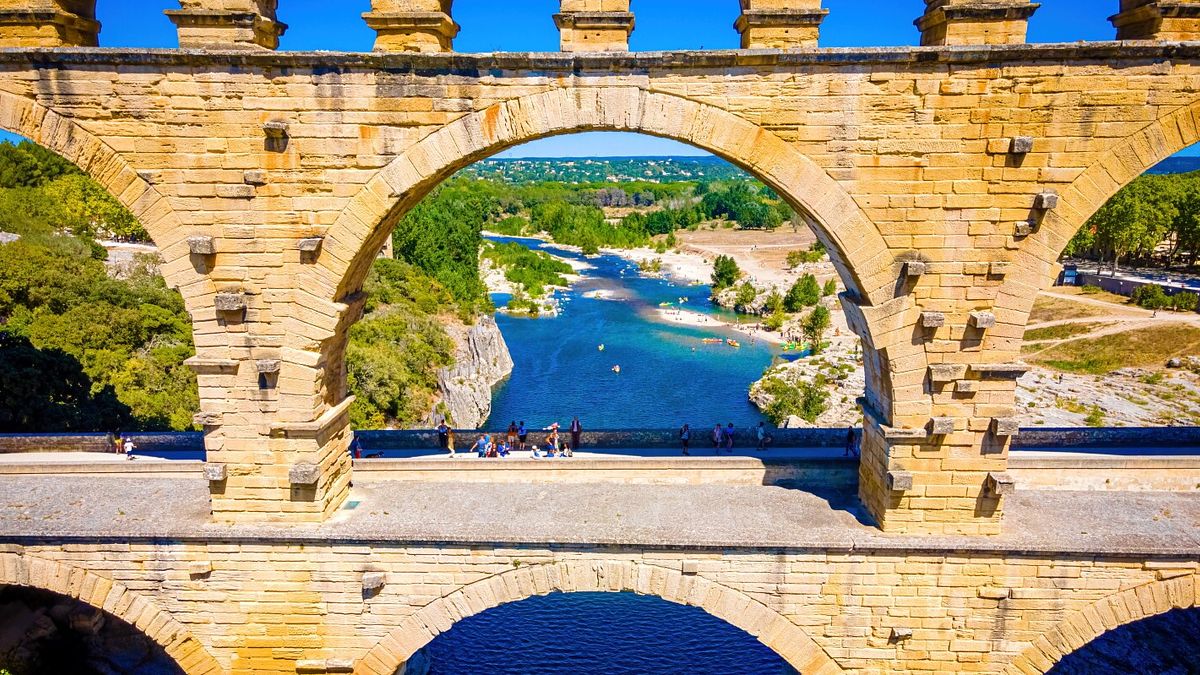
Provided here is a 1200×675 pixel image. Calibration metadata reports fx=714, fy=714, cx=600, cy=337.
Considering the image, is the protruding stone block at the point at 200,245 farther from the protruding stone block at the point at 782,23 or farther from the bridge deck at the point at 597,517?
the protruding stone block at the point at 782,23

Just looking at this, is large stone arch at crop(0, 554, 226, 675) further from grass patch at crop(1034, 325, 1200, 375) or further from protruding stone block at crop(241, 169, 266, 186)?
grass patch at crop(1034, 325, 1200, 375)

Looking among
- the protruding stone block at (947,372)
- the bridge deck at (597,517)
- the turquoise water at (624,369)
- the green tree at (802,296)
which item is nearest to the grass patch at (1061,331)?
the turquoise water at (624,369)

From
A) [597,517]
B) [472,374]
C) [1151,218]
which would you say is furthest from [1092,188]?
[1151,218]

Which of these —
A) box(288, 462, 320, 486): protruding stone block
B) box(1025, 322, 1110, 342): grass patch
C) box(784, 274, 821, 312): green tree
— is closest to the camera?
box(288, 462, 320, 486): protruding stone block

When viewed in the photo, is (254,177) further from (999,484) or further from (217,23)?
(999,484)

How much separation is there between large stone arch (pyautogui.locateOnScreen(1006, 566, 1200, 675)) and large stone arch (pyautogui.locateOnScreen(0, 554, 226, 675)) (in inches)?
359

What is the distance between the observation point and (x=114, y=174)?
745 cm

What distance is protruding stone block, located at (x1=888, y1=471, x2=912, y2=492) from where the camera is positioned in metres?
7.64

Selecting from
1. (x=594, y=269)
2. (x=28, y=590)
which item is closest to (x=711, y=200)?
(x=594, y=269)

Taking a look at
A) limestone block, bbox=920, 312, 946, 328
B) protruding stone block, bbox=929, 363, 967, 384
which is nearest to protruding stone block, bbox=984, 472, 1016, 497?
protruding stone block, bbox=929, 363, 967, 384

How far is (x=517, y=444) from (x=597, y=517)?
2.65 metres

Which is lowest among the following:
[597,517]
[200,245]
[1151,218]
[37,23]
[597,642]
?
[597,642]

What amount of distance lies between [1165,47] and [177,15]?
9776mm

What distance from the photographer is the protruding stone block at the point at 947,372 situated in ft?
24.8
